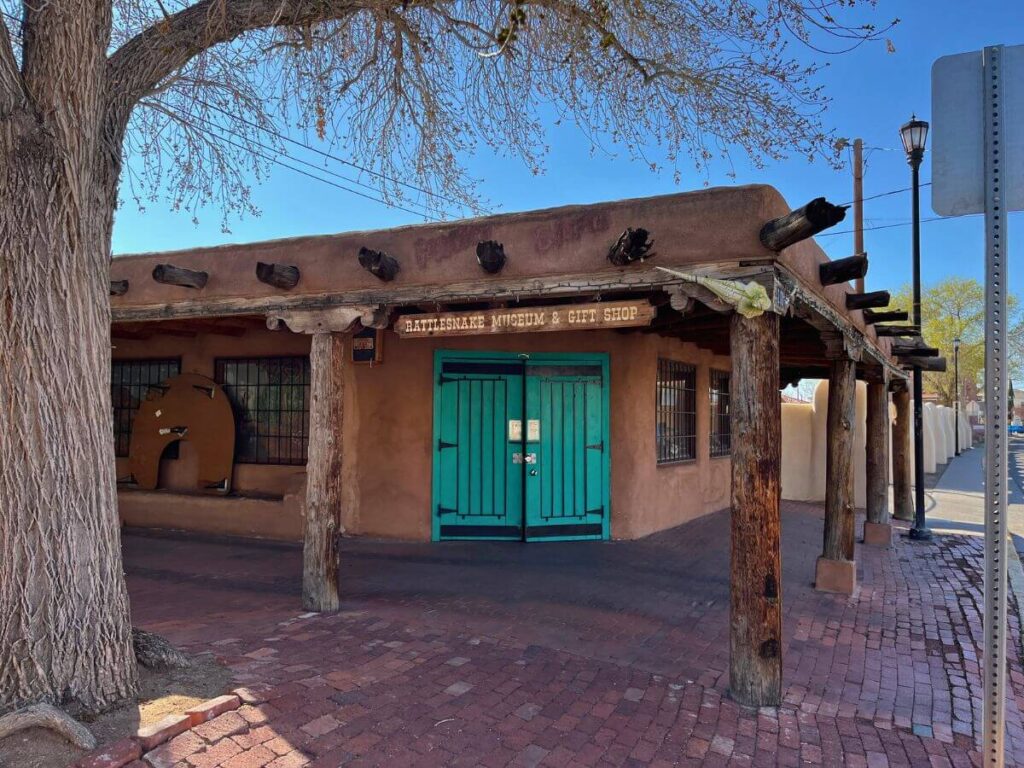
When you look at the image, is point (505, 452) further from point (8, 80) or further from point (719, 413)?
point (8, 80)

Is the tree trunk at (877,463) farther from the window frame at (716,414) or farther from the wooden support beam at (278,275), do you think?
the wooden support beam at (278,275)

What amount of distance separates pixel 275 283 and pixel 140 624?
2.73 m

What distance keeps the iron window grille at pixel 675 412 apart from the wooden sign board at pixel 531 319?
4.12 metres

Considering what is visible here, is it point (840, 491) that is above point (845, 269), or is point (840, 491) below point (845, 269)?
below

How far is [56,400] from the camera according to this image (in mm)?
3127

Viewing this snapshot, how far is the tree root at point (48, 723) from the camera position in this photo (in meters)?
2.73

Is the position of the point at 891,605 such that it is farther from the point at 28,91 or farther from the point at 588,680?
the point at 28,91

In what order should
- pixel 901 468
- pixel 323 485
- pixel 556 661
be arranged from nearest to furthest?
pixel 556 661 → pixel 323 485 → pixel 901 468

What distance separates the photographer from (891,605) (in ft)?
18.8

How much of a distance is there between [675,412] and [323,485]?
5.35m

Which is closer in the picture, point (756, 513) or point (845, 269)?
point (756, 513)

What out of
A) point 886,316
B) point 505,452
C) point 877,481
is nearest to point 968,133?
point 886,316

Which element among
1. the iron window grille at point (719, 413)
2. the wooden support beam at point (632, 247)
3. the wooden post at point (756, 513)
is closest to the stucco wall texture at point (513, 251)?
the wooden support beam at point (632, 247)

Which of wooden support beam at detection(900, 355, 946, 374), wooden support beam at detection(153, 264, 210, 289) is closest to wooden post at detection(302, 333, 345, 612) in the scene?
wooden support beam at detection(153, 264, 210, 289)
